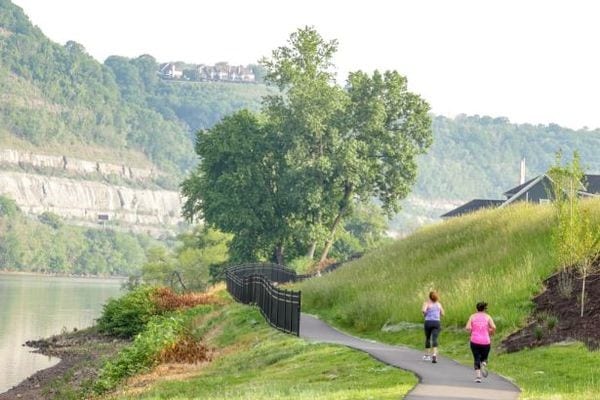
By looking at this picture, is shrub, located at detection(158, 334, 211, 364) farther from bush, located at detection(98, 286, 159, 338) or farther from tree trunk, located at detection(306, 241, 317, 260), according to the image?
tree trunk, located at detection(306, 241, 317, 260)

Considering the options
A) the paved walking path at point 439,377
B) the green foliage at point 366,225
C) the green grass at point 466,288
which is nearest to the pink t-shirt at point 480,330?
the paved walking path at point 439,377

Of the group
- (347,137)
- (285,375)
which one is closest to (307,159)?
(347,137)

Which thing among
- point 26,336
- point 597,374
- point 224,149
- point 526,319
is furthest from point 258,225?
point 597,374

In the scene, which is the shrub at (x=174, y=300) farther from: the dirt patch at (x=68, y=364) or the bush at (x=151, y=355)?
the bush at (x=151, y=355)

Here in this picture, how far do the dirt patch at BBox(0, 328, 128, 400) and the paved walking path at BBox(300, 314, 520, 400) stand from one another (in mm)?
11186

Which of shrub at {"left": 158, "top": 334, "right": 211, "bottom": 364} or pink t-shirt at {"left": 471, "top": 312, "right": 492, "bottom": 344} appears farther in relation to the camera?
shrub at {"left": 158, "top": 334, "right": 211, "bottom": 364}

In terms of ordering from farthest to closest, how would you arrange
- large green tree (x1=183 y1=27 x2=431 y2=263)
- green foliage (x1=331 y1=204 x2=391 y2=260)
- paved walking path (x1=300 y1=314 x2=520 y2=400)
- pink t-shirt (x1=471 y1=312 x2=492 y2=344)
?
1. green foliage (x1=331 y1=204 x2=391 y2=260)
2. large green tree (x1=183 y1=27 x2=431 y2=263)
3. pink t-shirt (x1=471 y1=312 x2=492 y2=344)
4. paved walking path (x1=300 y1=314 x2=520 y2=400)

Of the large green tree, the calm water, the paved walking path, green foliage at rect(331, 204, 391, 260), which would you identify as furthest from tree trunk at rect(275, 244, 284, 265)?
the paved walking path

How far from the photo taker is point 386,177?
297 feet

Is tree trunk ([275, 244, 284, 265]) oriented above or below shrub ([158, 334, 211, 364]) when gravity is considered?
below

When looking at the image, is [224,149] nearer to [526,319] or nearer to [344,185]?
[344,185]

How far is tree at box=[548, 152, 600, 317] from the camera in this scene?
31.6 meters

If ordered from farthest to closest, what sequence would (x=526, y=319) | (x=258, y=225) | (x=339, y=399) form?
(x=258, y=225), (x=526, y=319), (x=339, y=399)

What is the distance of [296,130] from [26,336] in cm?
2493
